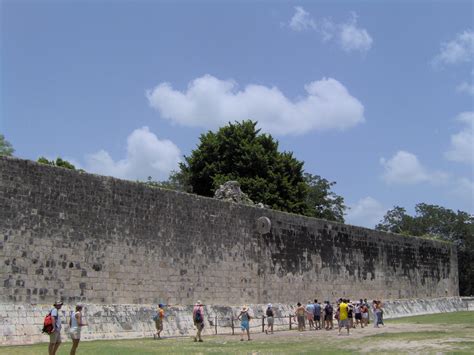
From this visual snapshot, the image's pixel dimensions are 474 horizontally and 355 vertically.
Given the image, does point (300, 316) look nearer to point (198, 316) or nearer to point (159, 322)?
point (198, 316)

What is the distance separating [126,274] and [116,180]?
8.84 feet

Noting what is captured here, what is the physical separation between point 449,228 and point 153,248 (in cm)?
4608

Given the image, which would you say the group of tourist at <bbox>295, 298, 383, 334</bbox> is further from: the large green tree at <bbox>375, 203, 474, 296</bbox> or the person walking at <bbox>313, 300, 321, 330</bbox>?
the large green tree at <bbox>375, 203, 474, 296</bbox>

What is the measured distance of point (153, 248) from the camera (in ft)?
61.7

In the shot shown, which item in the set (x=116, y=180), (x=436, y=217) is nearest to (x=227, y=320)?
(x=116, y=180)

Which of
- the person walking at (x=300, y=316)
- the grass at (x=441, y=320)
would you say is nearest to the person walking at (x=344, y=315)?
the person walking at (x=300, y=316)

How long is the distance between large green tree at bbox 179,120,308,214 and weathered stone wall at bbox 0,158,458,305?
9.28m

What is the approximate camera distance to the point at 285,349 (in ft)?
46.0

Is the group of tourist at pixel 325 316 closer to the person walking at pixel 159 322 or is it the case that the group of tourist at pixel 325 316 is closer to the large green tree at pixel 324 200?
the person walking at pixel 159 322

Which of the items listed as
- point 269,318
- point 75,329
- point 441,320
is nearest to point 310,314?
point 269,318

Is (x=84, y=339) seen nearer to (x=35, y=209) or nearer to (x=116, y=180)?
(x=35, y=209)

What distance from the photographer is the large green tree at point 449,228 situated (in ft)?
185

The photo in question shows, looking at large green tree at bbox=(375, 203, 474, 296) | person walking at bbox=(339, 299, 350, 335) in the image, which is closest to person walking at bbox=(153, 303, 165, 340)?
person walking at bbox=(339, 299, 350, 335)

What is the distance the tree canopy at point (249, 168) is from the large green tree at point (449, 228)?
64.5 feet
